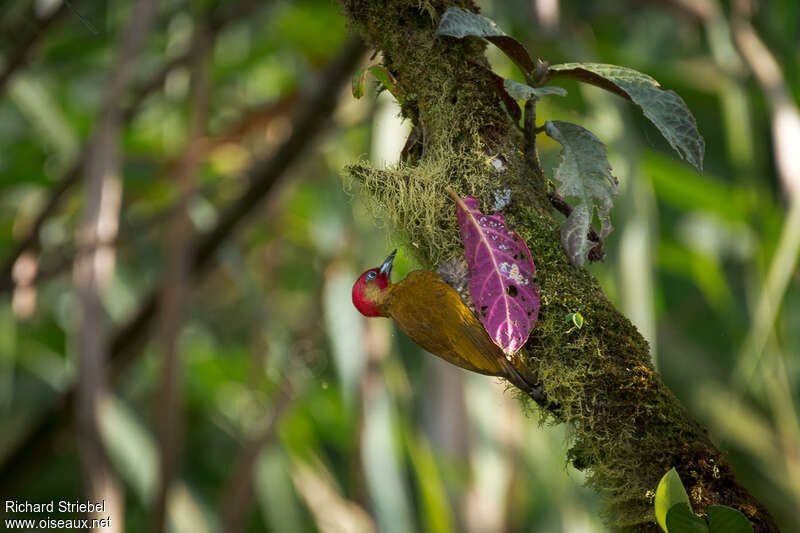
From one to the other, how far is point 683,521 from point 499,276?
13 centimetres

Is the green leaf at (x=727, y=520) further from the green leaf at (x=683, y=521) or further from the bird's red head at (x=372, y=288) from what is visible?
the bird's red head at (x=372, y=288)

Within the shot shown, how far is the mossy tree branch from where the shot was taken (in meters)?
0.31

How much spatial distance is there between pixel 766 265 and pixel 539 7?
605mm

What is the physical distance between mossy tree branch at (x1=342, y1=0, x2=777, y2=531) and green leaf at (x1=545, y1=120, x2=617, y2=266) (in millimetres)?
12

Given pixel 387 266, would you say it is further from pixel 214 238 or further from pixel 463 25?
pixel 214 238

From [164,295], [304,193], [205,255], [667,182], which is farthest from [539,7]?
[304,193]

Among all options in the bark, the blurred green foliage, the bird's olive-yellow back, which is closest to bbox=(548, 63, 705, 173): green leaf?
the bird's olive-yellow back

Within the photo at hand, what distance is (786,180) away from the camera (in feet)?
3.03

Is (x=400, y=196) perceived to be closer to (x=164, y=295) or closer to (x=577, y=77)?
(x=577, y=77)

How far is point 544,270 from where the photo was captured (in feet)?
1.10

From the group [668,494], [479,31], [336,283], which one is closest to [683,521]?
[668,494]

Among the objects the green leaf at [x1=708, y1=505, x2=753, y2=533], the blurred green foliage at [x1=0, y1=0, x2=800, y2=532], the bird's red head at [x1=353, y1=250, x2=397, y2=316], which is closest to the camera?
the green leaf at [x1=708, y1=505, x2=753, y2=533]

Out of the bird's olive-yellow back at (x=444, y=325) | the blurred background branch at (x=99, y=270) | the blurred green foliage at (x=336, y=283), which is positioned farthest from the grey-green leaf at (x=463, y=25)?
the blurred background branch at (x=99, y=270)

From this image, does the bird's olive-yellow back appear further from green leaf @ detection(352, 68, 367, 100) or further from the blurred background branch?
the blurred background branch
